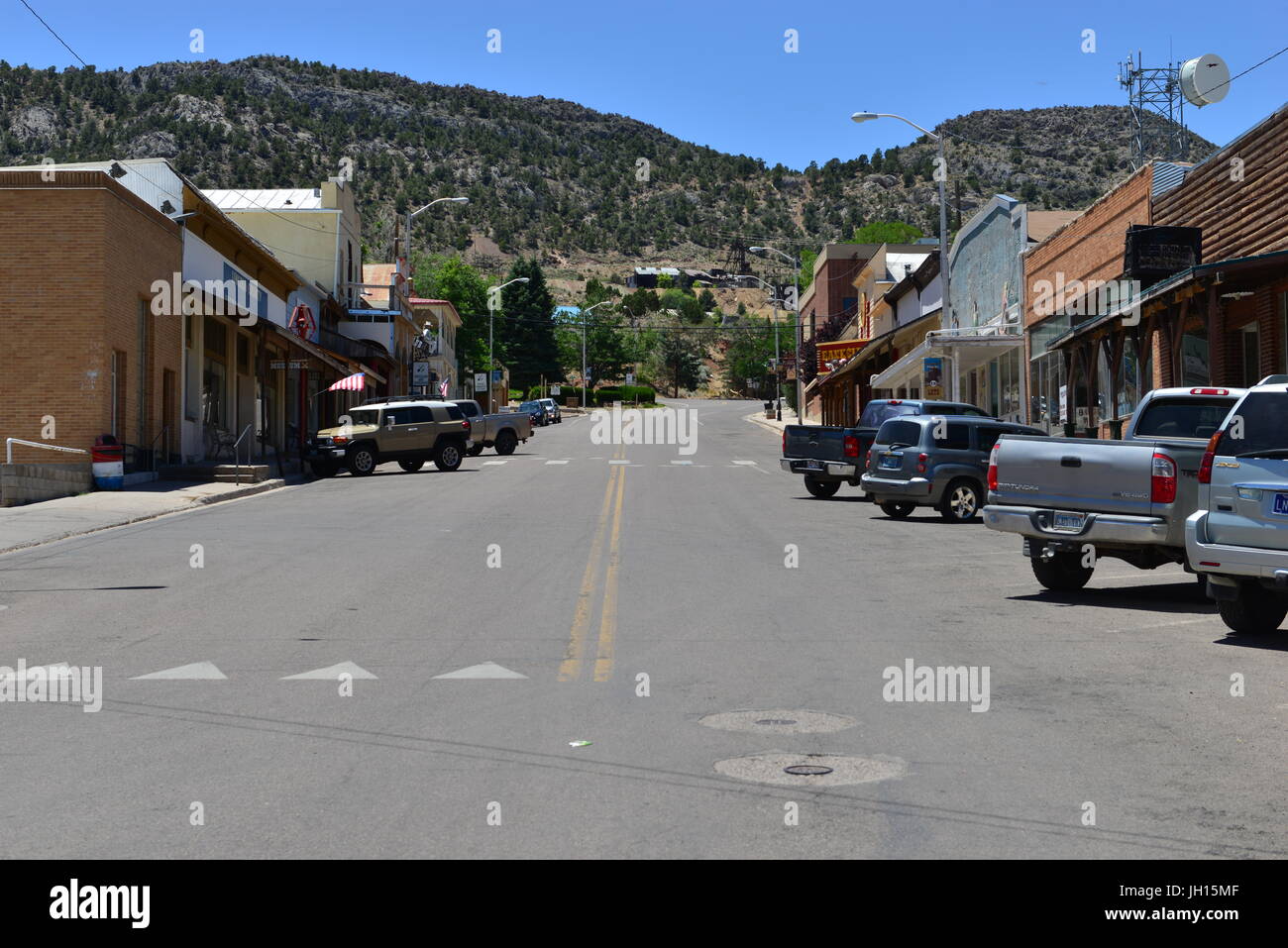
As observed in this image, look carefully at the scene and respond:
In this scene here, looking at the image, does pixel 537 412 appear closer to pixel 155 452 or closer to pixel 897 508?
pixel 155 452

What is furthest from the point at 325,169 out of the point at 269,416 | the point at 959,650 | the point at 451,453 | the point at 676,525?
the point at 959,650

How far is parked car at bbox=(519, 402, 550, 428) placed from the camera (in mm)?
83438

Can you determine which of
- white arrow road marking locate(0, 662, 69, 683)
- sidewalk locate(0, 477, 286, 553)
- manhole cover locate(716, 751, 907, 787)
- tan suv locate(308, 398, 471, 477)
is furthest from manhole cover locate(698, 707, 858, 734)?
tan suv locate(308, 398, 471, 477)

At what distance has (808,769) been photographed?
22.6 feet

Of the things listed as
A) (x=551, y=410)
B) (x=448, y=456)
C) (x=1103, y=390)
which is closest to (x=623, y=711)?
(x=1103, y=390)

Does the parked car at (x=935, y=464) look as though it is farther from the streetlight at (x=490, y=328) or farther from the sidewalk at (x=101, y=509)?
the streetlight at (x=490, y=328)

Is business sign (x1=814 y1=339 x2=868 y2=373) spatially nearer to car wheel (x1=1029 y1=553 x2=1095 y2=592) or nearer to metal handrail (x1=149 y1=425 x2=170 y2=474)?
metal handrail (x1=149 y1=425 x2=170 y2=474)

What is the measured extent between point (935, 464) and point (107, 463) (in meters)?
16.8

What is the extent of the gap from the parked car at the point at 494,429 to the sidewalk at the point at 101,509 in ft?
51.8

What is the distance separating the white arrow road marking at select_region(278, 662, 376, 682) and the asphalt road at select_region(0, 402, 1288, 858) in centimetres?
10

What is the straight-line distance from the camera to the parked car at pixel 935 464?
22766 mm

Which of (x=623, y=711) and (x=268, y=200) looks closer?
(x=623, y=711)
